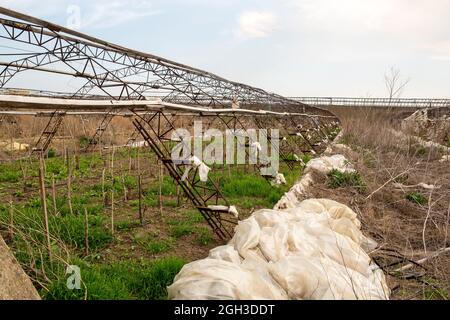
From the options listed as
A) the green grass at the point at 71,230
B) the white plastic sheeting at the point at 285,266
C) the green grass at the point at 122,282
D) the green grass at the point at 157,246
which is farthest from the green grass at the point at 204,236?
the green grass at the point at 71,230

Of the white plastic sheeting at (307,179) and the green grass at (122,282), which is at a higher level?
A: the white plastic sheeting at (307,179)

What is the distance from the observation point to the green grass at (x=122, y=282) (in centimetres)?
343

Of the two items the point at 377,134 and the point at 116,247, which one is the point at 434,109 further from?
the point at 116,247

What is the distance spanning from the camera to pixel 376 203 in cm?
724

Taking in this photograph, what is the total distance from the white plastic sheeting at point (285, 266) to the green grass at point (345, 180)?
356 centimetres

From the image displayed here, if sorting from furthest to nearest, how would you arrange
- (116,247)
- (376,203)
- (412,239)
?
(376,203), (412,239), (116,247)

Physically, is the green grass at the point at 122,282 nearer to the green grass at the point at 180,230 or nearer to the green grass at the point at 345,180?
the green grass at the point at 180,230

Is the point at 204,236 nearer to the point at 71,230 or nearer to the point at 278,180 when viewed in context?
the point at 71,230

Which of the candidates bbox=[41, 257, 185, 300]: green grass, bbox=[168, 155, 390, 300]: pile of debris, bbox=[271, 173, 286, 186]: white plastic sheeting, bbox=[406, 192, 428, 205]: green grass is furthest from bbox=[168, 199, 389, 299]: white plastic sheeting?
bbox=[271, 173, 286, 186]: white plastic sheeting

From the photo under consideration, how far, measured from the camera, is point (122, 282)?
3990 millimetres

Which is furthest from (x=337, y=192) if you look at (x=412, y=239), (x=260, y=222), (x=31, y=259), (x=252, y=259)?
(x=31, y=259)

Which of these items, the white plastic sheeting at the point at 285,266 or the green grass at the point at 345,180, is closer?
the white plastic sheeting at the point at 285,266

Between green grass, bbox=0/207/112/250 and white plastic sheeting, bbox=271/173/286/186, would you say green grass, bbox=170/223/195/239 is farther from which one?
white plastic sheeting, bbox=271/173/286/186
